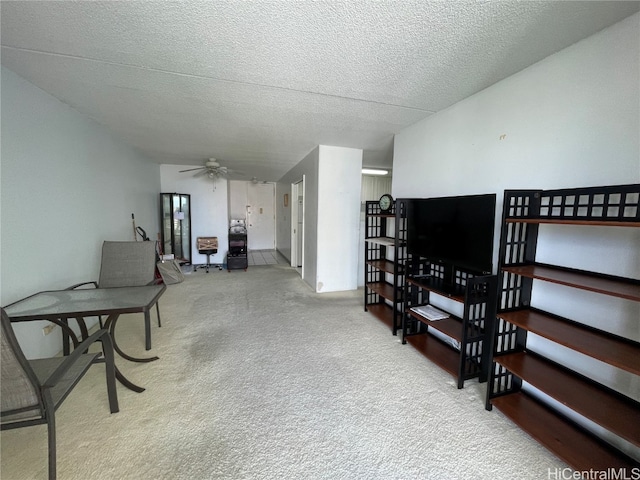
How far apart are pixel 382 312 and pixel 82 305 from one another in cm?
297

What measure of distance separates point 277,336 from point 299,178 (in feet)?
11.9

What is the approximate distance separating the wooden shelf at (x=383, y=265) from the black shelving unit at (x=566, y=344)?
132cm

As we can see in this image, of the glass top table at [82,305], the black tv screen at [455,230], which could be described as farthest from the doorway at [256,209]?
the black tv screen at [455,230]

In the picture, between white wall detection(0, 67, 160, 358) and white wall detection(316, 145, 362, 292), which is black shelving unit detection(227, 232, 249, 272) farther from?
white wall detection(0, 67, 160, 358)

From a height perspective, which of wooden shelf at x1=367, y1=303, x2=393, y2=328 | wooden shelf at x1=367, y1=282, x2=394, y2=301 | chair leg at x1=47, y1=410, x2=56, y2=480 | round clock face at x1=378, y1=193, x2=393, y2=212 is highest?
round clock face at x1=378, y1=193, x2=393, y2=212

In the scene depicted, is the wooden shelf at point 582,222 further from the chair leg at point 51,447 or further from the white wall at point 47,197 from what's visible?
the white wall at point 47,197

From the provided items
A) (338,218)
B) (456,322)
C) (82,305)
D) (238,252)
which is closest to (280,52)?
(82,305)

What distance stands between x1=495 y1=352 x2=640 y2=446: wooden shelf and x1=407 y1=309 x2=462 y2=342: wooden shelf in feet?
1.17

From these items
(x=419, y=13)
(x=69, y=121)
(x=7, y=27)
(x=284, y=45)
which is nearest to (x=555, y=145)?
(x=419, y=13)

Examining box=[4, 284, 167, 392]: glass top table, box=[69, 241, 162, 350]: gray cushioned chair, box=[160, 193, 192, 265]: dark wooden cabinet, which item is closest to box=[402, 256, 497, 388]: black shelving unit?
box=[4, 284, 167, 392]: glass top table

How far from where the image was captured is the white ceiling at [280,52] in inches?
52.4

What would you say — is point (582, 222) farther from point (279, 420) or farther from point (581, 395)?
point (279, 420)

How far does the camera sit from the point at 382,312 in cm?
330

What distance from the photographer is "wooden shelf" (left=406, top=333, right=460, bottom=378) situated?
6.96 feet
